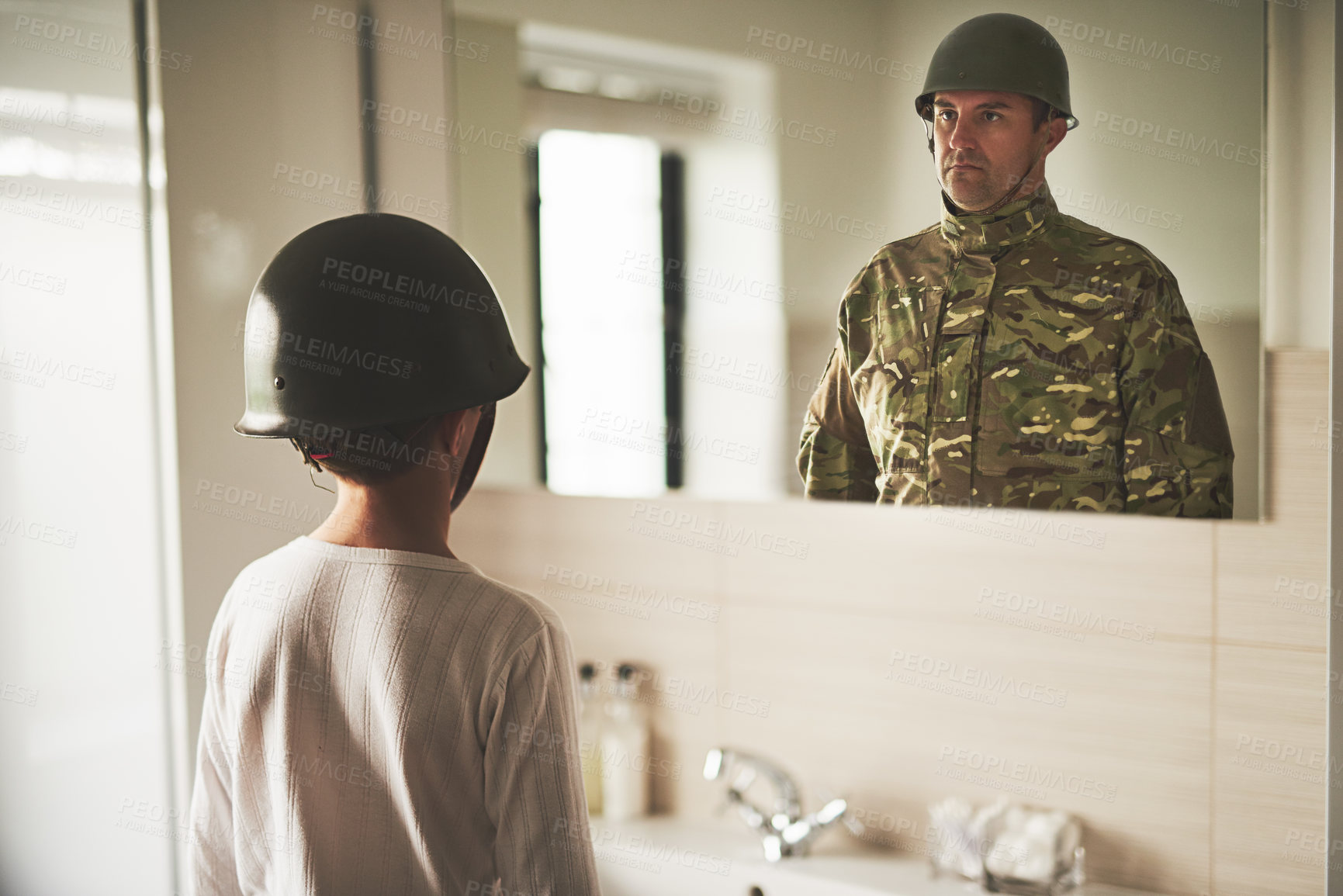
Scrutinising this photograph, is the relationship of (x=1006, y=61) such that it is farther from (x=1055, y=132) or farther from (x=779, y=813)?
(x=779, y=813)

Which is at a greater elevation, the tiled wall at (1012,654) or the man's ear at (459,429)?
the man's ear at (459,429)

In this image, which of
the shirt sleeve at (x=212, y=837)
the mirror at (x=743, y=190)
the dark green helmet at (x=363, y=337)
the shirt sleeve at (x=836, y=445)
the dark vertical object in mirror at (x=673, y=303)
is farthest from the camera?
the dark vertical object in mirror at (x=673, y=303)

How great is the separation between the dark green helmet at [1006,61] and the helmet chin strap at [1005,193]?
0.03 metres

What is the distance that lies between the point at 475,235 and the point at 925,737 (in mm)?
886

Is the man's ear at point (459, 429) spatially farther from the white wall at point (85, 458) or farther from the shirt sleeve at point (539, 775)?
the white wall at point (85, 458)

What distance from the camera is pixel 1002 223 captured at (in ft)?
3.30

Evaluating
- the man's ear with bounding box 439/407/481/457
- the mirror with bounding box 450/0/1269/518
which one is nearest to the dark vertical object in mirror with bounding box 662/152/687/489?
the mirror with bounding box 450/0/1269/518

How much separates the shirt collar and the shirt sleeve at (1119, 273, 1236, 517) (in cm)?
12

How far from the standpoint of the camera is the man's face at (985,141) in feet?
3.24

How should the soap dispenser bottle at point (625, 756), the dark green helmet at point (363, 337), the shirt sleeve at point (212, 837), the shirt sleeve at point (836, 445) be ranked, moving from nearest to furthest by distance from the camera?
the dark green helmet at point (363, 337) < the shirt sleeve at point (212, 837) < the shirt sleeve at point (836, 445) < the soap dispenser bottle at point (625, 756)

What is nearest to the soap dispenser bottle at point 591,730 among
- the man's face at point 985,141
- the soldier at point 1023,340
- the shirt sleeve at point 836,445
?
the shirt sleeve at point 836,445

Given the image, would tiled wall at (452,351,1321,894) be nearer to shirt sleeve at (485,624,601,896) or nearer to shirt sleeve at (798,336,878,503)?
shirt sleeve at (798,336,878,503)

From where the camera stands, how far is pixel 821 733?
126 centimetres

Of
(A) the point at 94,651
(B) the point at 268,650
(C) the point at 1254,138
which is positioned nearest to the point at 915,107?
(C) the point at 1254,138
